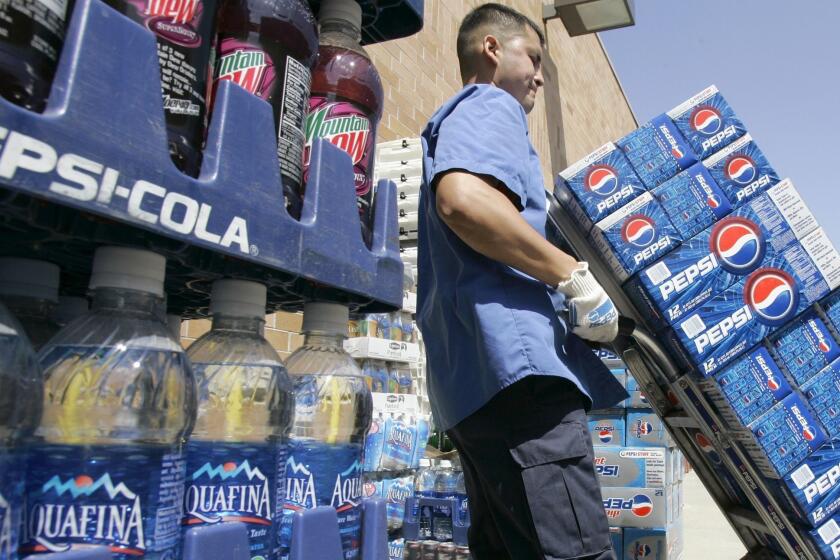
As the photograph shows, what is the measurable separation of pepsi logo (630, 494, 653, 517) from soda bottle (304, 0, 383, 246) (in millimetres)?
3156

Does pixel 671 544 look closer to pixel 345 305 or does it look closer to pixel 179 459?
pixel 345 305

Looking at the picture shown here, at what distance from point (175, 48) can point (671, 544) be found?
4001 mm

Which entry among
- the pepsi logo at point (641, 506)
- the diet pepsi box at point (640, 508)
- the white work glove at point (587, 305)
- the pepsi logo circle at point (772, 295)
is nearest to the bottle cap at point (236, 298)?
the white work glove at point (587, 305)

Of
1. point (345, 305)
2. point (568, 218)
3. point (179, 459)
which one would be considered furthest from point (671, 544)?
point (179, 459)

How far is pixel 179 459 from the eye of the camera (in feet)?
2.41

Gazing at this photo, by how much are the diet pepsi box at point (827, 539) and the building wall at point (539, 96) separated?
2.25 metres

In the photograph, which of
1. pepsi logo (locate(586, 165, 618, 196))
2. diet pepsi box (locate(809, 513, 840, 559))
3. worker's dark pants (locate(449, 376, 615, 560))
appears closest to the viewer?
worker's dark pants (locate(449, 376, 615, 560))

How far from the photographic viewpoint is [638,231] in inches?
66.5

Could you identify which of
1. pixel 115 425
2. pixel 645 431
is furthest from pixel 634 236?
pixel 645 431

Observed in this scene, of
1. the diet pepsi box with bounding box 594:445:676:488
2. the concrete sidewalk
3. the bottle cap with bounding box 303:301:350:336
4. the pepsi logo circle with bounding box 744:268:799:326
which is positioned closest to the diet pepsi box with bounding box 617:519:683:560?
the diet pepsi box with bounding box 594:445:676:488

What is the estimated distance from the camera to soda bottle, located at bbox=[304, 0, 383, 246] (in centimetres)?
104

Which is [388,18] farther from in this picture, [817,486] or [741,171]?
[817,486]

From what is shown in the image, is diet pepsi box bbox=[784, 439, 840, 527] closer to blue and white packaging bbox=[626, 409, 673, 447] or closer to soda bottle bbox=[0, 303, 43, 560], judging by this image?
soda bottle bbox=[0, 303, 43, 560]

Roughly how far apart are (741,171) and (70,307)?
1709 mm
